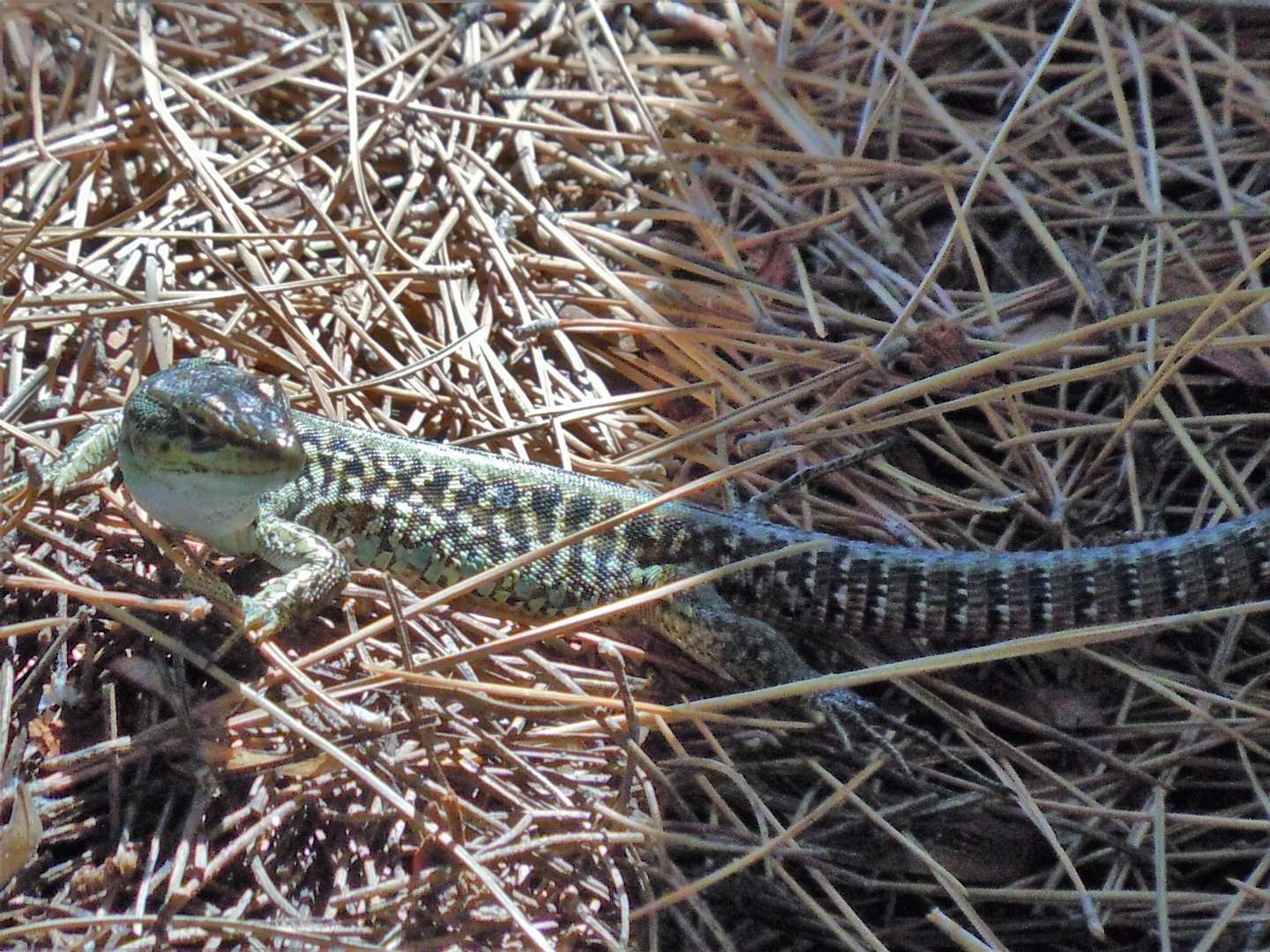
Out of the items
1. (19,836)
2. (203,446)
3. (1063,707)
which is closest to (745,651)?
(1063,707)

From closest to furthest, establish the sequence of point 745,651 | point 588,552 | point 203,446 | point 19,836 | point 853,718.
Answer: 1. point 19,836
2. point 203,446
3. point 853,718
4. point 745,651
5. point 588,552

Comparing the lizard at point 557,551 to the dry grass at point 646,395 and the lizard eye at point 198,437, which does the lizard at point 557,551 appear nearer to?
the lizard eye at point 198,437

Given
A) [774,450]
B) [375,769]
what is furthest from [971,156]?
[375,769]

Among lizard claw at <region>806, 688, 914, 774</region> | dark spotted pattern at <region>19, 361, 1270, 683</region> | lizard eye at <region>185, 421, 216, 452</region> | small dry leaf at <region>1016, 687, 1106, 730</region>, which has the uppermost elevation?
lizard eye at <region>185, 421, 216, 452</region>

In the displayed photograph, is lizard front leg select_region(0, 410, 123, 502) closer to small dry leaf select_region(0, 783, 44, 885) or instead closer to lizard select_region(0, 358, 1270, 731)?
lizard select_region(0, 358, 1270, 731)

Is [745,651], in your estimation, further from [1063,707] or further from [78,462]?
[78,462]

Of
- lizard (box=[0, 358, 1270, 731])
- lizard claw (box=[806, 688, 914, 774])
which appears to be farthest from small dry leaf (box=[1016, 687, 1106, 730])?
lizard claw (box=[806, 688, 914, 774])
